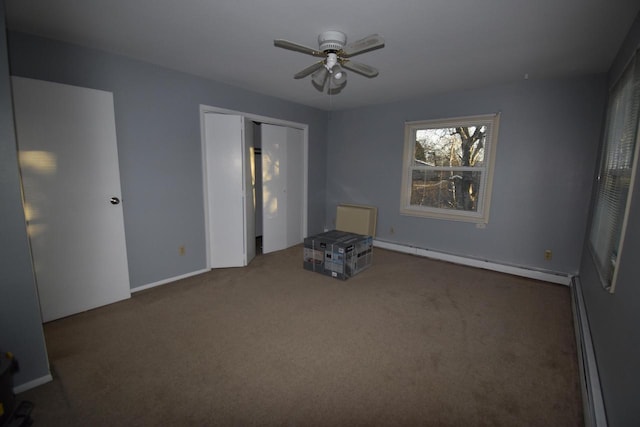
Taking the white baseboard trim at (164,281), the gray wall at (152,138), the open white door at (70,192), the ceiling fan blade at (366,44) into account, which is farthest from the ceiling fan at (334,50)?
the white baseboard trim at (164,281)

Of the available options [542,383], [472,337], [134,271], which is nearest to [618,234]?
[542,383]

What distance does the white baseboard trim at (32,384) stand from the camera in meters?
1.66

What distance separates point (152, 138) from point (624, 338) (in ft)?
12.8

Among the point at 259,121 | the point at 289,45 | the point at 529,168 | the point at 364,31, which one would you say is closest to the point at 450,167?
the point at 529,168

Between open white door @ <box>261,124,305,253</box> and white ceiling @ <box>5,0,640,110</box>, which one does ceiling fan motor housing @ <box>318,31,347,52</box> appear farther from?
open white door @ <box>261,124,305,253</box>

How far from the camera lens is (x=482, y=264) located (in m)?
3.89

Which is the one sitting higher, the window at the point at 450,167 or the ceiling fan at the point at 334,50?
the ceiling fan at the point at 334,50

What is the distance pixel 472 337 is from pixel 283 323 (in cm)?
159

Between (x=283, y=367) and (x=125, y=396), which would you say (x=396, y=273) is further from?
(x=125, y=396)

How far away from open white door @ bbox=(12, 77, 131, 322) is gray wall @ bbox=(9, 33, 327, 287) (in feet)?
0.70

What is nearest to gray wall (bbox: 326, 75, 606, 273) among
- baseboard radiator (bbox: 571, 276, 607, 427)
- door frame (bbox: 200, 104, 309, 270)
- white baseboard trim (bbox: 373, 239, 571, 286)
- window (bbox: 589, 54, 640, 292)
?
white baseboard trim (bbox: 373, 239, 571, 286)

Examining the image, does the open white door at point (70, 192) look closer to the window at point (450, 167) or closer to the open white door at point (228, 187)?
the open white door at point (228, 187)

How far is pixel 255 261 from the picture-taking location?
13.3 feet

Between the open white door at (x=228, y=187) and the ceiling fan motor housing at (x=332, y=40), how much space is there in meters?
1.71
